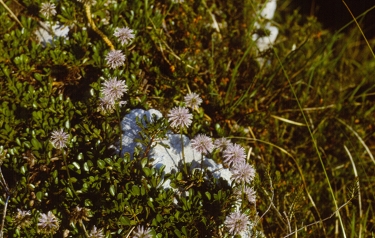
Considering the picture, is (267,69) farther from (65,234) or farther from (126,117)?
(65,234)

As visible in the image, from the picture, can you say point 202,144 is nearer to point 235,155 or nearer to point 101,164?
point 235,155

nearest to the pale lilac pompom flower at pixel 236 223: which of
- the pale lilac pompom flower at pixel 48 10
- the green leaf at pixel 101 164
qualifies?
the green leaf at pixel 101 164

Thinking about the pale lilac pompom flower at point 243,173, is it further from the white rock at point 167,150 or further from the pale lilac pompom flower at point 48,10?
the pale lilac pompom flower at point 48,10

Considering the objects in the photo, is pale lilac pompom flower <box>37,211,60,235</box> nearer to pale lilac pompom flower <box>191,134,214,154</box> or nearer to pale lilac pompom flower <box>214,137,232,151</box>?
pale lilac pompom flower <box>191,134,214,154</box>

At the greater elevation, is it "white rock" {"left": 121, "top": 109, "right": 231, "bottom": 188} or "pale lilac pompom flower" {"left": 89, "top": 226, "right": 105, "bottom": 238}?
"white rock" {"left": 121, "top": 109, "right": 231, "bottom": 188}

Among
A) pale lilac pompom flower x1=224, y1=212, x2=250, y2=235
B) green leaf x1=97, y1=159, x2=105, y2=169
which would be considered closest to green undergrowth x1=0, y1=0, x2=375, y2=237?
green leaf x1=97, y1=159, x2=105, y2=169

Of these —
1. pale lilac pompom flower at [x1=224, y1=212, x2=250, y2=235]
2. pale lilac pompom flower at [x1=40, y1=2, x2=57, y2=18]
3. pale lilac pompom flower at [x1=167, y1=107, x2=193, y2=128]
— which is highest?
pale lilac pompom flower at [x1=40, y1=2, x2=57, y2=18]

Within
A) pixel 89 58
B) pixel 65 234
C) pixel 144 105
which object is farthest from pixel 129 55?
pixel 65 234
